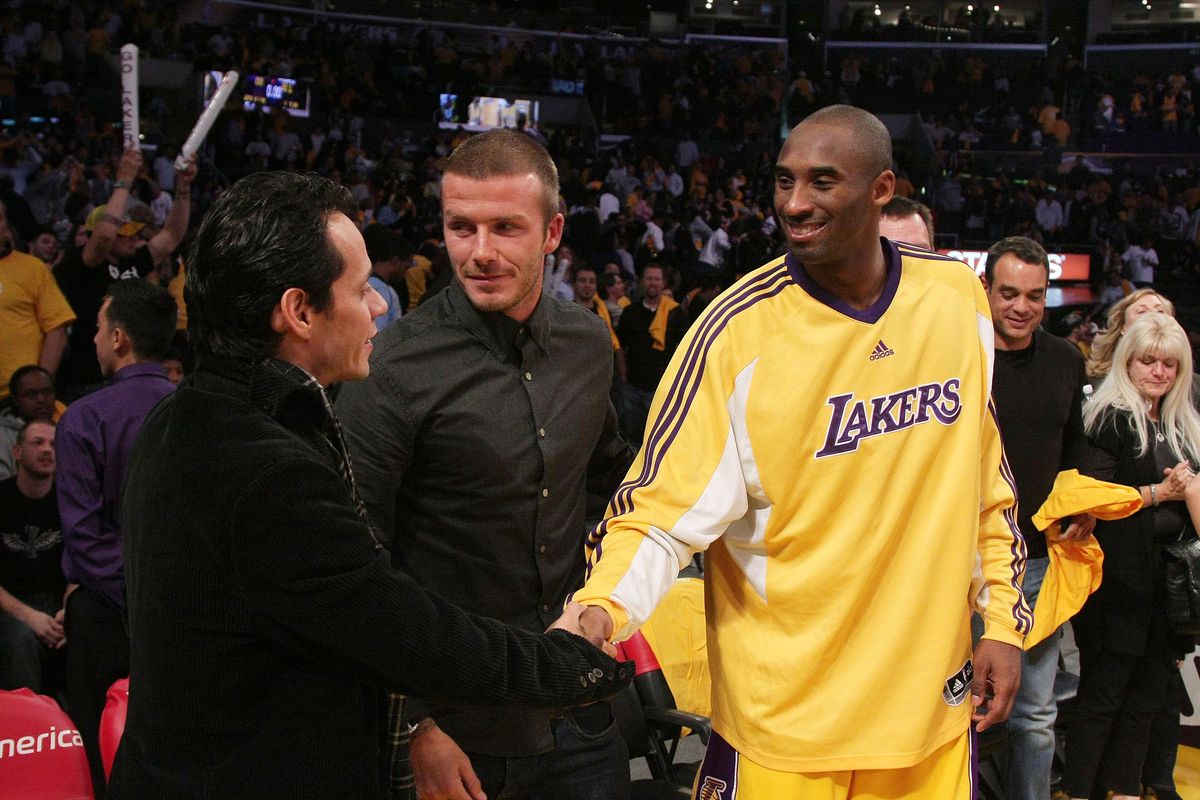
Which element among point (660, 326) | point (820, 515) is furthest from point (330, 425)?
point (660, 326)

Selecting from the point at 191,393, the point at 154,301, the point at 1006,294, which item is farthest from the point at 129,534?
the point at 1006,294

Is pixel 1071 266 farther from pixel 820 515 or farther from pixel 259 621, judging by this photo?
pixel 259 621

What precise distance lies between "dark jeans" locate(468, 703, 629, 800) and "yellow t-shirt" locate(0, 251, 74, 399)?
462cm

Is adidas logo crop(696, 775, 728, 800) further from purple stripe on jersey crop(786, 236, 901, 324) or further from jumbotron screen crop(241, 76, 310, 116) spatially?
jumbotron screen crop(241, 76, 310, 116)

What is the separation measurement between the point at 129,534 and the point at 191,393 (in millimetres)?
242

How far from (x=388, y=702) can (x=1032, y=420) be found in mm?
2973

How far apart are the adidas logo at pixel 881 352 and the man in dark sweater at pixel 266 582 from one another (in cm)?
99

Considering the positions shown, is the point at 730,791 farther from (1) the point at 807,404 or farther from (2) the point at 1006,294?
(2) the point at 1006,294

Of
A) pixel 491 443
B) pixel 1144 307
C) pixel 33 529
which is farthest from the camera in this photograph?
pixel 33 529

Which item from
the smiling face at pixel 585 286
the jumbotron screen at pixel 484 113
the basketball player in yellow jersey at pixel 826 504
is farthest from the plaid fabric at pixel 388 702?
the jumbotron screen at pixel 484 113

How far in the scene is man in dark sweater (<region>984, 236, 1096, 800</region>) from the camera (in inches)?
Answer: 163

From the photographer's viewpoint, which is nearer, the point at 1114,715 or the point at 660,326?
the point at 1114,715

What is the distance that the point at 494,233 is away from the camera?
100 inches

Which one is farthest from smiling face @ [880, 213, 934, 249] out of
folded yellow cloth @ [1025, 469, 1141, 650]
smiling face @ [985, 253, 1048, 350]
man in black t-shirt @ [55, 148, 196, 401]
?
man in black t-shirt @ [55, 148, 196, 401]
